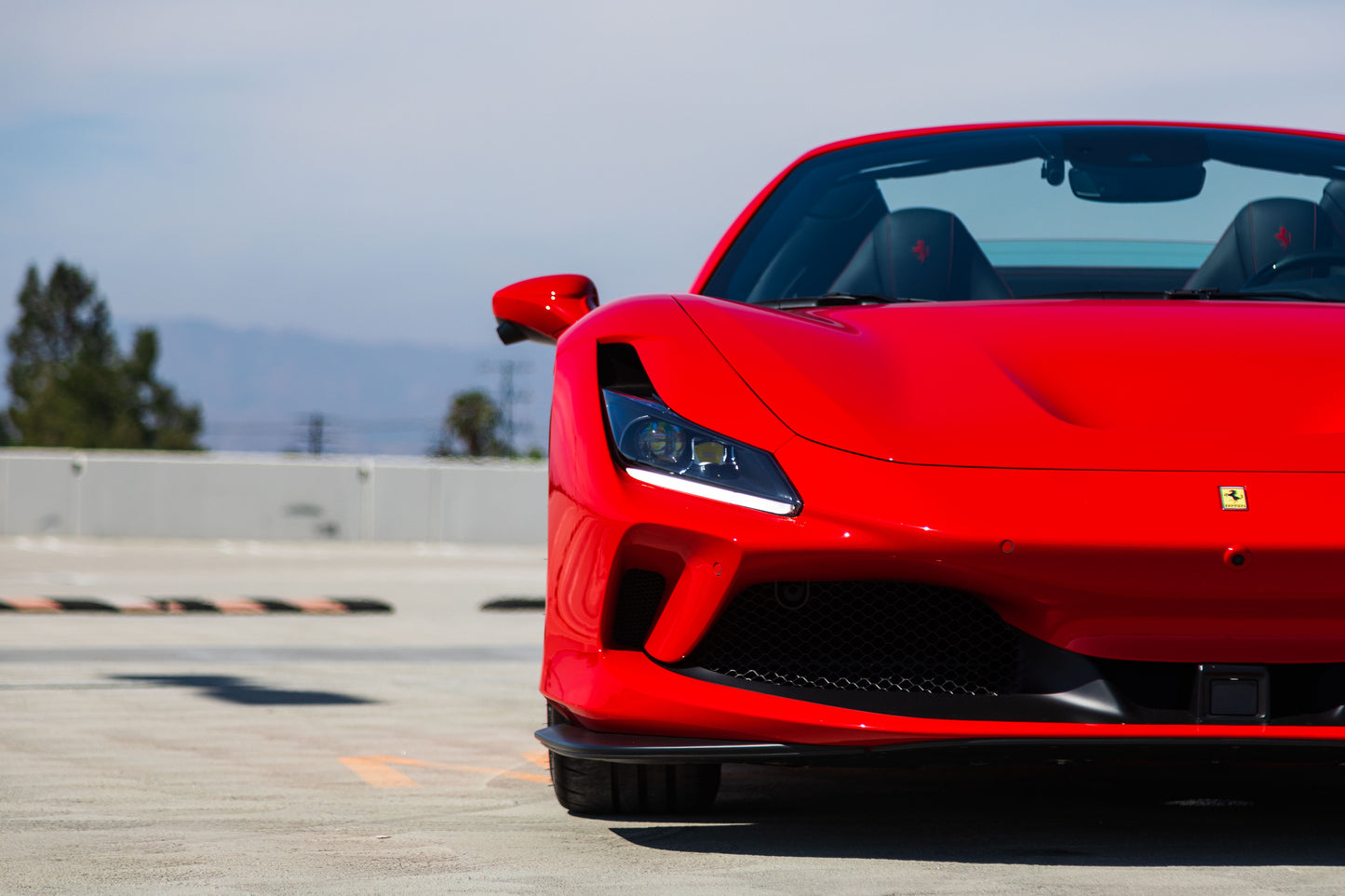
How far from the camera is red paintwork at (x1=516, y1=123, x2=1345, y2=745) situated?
2.40 metres

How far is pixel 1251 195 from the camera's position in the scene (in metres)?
3.78

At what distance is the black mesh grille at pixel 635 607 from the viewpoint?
257cm

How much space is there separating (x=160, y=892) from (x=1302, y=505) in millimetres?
1733

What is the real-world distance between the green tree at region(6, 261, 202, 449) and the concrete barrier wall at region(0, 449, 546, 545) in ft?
211

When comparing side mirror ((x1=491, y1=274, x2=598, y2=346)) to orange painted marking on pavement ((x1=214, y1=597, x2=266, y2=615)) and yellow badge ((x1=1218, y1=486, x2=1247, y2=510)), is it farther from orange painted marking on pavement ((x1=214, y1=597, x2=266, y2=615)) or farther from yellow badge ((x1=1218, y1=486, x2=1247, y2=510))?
orange painted marking on pavement ((x1=214, y1=597, x2=266, y2=615))

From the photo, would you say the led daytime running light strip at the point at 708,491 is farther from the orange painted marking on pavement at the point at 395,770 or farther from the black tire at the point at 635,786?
the orange painted marking on pavement at the point at 395,770

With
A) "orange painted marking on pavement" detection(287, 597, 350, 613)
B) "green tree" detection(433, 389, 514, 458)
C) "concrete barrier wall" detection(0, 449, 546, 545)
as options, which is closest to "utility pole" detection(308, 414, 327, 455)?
"green tree" detection(433, 389, 514, 458)

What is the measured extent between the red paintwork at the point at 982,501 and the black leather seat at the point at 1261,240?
72cm

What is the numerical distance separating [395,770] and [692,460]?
60.8 inches

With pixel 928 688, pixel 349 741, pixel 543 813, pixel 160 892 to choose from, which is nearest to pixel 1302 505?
pixel 928 688

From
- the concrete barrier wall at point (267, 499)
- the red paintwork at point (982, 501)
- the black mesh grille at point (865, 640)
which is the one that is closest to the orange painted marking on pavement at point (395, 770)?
the red paintwork at point (982, 501)

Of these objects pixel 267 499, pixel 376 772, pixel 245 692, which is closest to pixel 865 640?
pixel 376 772

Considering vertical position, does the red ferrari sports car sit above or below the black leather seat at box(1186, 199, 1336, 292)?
below

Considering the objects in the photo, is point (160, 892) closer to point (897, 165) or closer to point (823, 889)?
point (823, 889)
